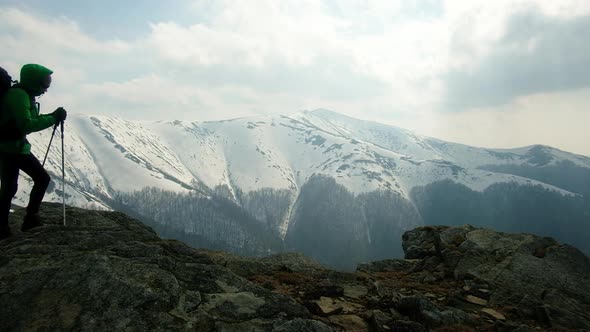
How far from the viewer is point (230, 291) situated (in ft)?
31.6

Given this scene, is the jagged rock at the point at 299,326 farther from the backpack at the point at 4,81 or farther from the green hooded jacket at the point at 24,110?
the backpack at the point at 4,81

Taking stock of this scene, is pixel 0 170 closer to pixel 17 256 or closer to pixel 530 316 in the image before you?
pixel 17 256

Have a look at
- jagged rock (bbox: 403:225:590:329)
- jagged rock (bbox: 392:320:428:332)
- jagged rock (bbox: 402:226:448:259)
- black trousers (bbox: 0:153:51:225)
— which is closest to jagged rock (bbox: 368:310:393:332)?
jagged rock (bbox: 392:320:428:332)

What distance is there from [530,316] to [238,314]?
12.7 meters

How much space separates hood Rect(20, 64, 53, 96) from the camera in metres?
11.1

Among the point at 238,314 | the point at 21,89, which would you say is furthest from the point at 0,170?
the point at 238,314

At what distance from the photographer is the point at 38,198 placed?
39.9 ft

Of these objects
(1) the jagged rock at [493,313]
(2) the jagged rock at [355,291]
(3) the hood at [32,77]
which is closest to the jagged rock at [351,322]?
(2) the jagged rock at [355,291]

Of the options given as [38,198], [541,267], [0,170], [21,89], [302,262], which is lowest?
[302,262]

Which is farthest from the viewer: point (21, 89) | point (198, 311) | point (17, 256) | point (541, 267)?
point (541, 267)

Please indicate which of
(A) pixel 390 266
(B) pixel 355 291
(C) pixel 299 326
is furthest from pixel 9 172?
(A) pixel 390 266

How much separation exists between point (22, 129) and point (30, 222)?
323 cm

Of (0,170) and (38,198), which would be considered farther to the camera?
(38,198)

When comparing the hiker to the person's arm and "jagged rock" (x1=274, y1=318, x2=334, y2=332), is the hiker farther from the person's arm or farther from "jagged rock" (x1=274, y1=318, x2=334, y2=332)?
"jagged rock" (x1=274, y1=318, x2=334, y2=332)
